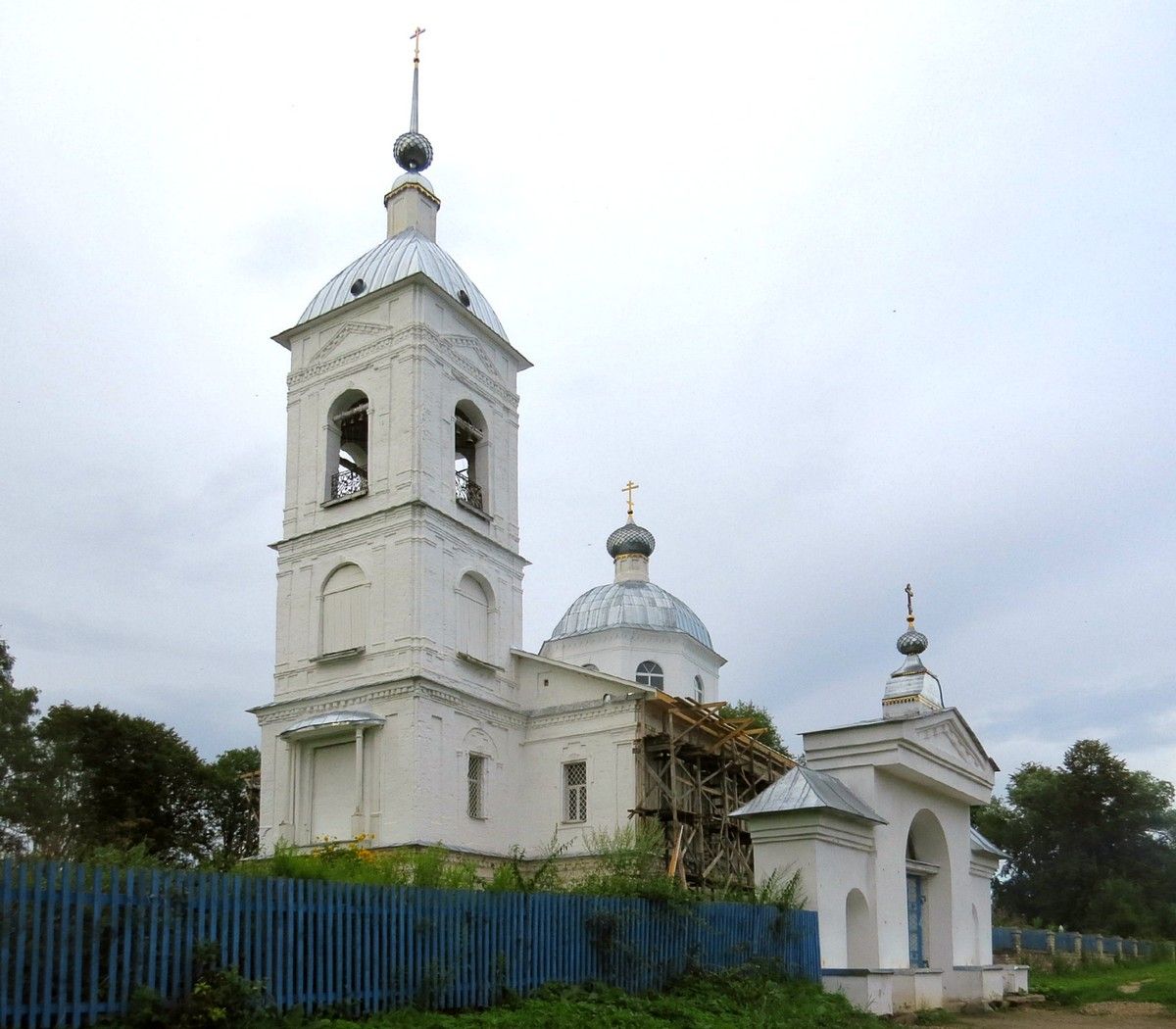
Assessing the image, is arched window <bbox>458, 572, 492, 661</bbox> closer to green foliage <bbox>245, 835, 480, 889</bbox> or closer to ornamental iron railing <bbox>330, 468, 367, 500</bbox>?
ornamental iron railing <bbox>330, 468, 367, 500</bbox>

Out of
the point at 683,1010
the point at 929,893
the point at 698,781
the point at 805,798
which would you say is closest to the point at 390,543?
the point at 698,781

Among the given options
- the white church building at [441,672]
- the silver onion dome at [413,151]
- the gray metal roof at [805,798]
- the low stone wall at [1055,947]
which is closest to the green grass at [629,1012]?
the gray metal roof at [805,798]

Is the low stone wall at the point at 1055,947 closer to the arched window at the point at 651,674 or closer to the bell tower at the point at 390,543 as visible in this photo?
the arched window at the point at 651,674

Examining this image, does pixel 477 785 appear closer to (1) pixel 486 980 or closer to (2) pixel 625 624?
(2) pixel 625 624

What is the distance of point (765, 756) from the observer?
3120 cm

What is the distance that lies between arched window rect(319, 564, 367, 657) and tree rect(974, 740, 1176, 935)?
1294 inches

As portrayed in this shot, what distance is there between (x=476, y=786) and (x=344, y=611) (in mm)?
4419

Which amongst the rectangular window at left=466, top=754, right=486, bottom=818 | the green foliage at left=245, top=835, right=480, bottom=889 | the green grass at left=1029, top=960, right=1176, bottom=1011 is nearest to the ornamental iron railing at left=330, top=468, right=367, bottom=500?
the rectangular window at left=466, top=754, right=486, bottom=818

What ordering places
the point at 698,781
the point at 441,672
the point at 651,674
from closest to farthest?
the point at 441,672, the point at 698,781, the point at 651,674

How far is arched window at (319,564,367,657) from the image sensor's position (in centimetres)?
2570

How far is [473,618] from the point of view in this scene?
1055 inches

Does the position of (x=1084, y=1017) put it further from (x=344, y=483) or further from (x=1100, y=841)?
(x=1100, y=841)

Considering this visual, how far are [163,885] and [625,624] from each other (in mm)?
26863

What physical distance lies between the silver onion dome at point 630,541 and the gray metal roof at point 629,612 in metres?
1.16
